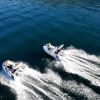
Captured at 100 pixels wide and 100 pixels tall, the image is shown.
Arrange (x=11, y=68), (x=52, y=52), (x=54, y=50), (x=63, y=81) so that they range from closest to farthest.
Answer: (x=63, y=81), (x=11, y=68), (x=52, y=52), (x=54, y=50)

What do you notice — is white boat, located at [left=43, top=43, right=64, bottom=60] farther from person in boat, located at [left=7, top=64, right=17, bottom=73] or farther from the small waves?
person in boat, located at [left=7, top=64, right=17, bottom=73]

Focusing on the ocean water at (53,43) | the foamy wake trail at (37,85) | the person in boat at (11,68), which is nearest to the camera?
the foamy wake trail at (37,85)

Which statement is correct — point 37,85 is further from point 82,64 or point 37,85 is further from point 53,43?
point 53,43

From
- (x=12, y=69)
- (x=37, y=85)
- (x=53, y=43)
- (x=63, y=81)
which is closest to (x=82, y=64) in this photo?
(x=63, y=81)

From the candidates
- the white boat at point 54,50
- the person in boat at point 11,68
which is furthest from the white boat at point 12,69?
the white boat at point 54,50

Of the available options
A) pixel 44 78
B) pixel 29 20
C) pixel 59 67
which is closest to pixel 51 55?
pixel 59 67

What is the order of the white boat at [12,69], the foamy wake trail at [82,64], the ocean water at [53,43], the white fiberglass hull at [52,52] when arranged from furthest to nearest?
the white fiberglass hull at [52,52] → the white boat at [12,69] → the foamy wake trail at [82,64] → the ocean water at [53,43]

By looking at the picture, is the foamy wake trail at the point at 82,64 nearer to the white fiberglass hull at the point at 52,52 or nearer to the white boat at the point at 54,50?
the white boat at the point at 54,50
